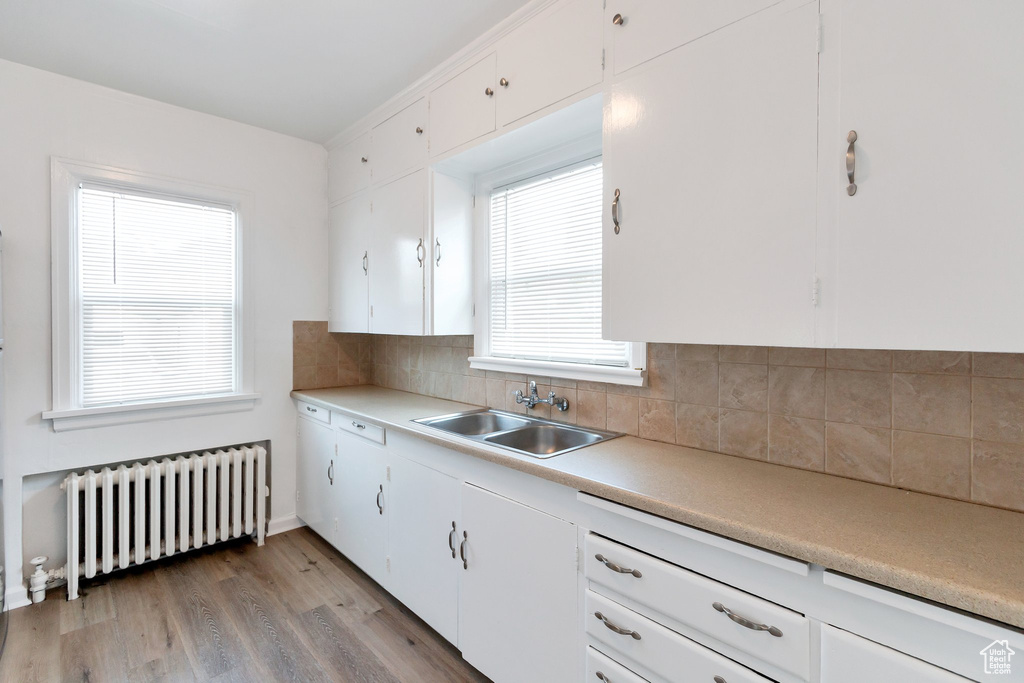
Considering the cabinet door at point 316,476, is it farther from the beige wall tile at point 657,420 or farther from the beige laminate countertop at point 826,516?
the beige wall tile at point 657,420

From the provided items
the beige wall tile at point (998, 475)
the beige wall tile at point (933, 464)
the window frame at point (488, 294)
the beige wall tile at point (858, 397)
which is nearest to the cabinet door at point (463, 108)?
the window frame at point (488, 294)

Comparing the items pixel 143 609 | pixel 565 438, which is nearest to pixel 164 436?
pixel 143 609

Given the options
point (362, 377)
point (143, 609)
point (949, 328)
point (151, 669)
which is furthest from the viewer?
point (362, 377)

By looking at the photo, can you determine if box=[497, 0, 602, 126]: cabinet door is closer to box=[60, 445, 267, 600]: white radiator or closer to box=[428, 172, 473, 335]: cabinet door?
box=[428, 172, 473, 335]: cabinet door

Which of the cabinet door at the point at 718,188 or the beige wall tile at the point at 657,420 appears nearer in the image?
the cabinet door at the point at 718,188

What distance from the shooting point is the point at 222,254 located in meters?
2.97

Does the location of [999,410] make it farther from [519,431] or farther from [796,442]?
[519,431]

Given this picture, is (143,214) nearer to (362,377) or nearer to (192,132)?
(192,132)

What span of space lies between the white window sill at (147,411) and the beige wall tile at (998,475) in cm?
337

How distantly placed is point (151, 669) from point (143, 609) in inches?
20.7

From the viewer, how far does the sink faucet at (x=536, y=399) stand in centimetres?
217

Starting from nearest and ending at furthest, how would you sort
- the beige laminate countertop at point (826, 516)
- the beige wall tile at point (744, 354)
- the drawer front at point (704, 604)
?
the beige laminate countertop at point (826, 516)
the drawer front at point (704, 604)
the beige wall tile at point (744, 354)

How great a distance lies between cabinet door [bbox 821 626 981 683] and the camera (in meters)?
0.86

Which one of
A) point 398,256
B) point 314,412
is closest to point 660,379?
point 398,256
